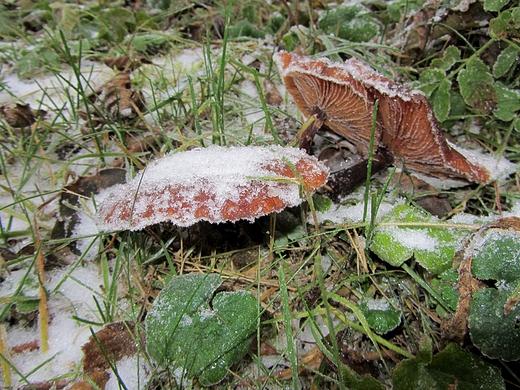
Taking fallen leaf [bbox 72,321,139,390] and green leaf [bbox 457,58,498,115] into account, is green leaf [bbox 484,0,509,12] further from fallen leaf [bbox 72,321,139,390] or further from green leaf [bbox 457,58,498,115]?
fallen leaf [bbox 72,321,139,390]

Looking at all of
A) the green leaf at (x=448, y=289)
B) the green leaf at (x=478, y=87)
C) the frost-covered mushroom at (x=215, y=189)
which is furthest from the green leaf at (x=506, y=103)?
the frost-covered mushroom at (x=215, y=189)

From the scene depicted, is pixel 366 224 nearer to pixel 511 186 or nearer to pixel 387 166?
pixel 387 166

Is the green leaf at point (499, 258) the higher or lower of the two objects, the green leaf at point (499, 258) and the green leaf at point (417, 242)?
the higher

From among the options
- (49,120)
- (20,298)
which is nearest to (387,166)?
(20,298)

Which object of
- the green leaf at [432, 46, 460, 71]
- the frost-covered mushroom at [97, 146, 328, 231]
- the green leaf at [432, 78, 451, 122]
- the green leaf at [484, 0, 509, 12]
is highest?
the green leaf at [484, 0, 509, 12]

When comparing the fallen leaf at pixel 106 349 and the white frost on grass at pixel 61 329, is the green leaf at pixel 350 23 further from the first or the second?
the fallen leaf at pixel 106 349

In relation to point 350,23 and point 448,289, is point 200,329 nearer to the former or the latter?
point 448,289

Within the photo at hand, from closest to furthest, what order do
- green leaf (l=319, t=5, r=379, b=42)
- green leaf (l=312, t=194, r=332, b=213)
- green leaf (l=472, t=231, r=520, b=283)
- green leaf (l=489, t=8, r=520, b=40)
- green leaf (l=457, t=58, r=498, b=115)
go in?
green leaf (l=472, t=231, r=520, b=283)
green leaf (l=312, t=194, r=332, b=213)
green leaf (l=489, t=8, r=520, b=40)
green leaf (l=457, t=58, r=498, b=115)
green leaf (l=319, t=5, r=379, b=42)

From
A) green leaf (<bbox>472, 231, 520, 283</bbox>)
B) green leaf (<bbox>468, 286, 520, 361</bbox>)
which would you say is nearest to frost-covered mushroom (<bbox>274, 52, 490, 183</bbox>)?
green leaf (<bbox>472, 231, 520, 283</bbox>)
